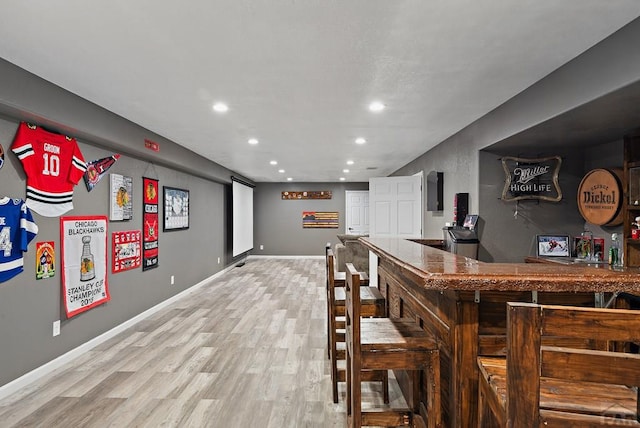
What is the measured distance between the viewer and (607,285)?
3.94 feet

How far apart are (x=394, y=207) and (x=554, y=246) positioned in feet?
9.04

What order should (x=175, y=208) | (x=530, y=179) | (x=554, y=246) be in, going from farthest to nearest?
(x=175, y=208)
(x=530, y=179)
(x=554, y=246)

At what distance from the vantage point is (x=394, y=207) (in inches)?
242

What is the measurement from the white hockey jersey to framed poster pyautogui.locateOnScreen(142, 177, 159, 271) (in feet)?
5.95

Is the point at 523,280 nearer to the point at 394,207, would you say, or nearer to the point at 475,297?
the point at 475,297

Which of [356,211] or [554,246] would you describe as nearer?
[554,246]

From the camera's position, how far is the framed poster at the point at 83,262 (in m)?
3.24

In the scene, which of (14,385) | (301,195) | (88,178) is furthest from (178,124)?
(301,195)

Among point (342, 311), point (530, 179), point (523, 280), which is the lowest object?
point (342, 311)

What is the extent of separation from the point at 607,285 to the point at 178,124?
13.2ft

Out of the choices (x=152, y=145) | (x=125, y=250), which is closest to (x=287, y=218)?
(x=152, y=145)

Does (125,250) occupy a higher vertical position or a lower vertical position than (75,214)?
lower

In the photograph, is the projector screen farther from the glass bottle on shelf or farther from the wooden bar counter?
the wooden bar counter

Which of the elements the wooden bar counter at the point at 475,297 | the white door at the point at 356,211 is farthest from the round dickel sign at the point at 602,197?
the white door at the point at 356,211
